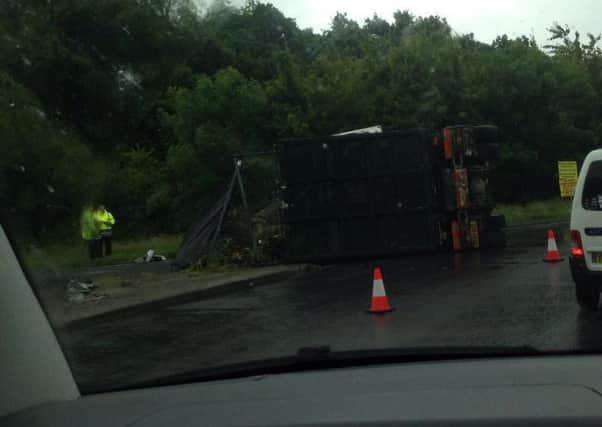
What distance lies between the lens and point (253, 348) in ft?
29.2

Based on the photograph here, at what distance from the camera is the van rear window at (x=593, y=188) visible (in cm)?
985

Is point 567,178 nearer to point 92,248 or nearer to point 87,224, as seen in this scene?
point 92,248

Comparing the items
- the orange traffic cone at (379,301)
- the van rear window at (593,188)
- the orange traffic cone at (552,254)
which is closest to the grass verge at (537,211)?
the orange traffic cone at (552,254)

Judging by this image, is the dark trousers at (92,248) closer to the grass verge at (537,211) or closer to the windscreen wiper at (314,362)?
the windscreen wiper at (314,362)

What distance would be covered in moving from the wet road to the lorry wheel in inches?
7.6

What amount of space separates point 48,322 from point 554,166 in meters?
29.0

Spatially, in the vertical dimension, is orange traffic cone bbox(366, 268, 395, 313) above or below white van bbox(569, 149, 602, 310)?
below

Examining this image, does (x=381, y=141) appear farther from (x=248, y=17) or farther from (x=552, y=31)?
(x=552, y=31)

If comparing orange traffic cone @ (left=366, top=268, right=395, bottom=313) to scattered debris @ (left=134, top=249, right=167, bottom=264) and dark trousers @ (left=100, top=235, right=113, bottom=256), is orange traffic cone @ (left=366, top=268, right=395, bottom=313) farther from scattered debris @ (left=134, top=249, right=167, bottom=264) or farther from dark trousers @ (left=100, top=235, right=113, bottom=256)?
scattered debris @ (left=134, top=249, right=167, bottom=264)

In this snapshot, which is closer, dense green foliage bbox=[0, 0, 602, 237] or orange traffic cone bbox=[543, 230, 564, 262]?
dense green foliage bbox=[0, 0, 602, 237]

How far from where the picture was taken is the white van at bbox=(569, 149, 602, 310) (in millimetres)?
9883

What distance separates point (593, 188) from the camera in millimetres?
9898

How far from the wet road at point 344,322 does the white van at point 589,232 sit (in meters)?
0.34

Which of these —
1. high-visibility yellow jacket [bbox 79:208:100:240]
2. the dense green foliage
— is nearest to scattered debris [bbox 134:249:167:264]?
the dense green foliage
